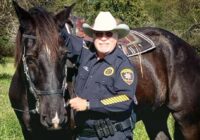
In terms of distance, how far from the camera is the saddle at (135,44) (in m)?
5.36

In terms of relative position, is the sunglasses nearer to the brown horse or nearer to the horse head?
the horse head

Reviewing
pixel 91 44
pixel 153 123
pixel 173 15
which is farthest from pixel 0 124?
pixel 173 15

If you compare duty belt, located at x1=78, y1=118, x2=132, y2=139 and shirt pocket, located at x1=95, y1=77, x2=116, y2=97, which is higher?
shirt pocket, located at x1=95, y1=77, x2=116, y2=97

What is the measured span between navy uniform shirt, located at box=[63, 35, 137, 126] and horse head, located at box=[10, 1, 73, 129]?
0.79ft

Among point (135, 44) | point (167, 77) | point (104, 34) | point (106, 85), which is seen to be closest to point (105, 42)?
point (104, 34)

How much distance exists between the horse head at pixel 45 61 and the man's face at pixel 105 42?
292mm

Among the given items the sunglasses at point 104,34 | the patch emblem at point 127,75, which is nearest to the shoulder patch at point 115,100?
the patch emblem at point 127,75

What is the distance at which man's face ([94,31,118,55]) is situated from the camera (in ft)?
12.3

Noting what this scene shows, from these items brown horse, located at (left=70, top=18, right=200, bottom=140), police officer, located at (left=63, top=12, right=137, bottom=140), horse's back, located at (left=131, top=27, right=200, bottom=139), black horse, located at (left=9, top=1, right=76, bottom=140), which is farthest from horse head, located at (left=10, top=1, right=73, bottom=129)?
horse's back, located at (left=131, top=27, right=200, bottom=139)

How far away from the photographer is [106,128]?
3807mm

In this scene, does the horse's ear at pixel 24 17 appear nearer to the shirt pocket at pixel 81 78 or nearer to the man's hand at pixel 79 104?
the shirt pocket at pixel 81 78

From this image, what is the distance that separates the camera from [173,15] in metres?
42.1

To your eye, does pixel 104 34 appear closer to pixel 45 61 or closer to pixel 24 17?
pixel 45 61

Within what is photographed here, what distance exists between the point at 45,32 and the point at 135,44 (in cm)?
201
